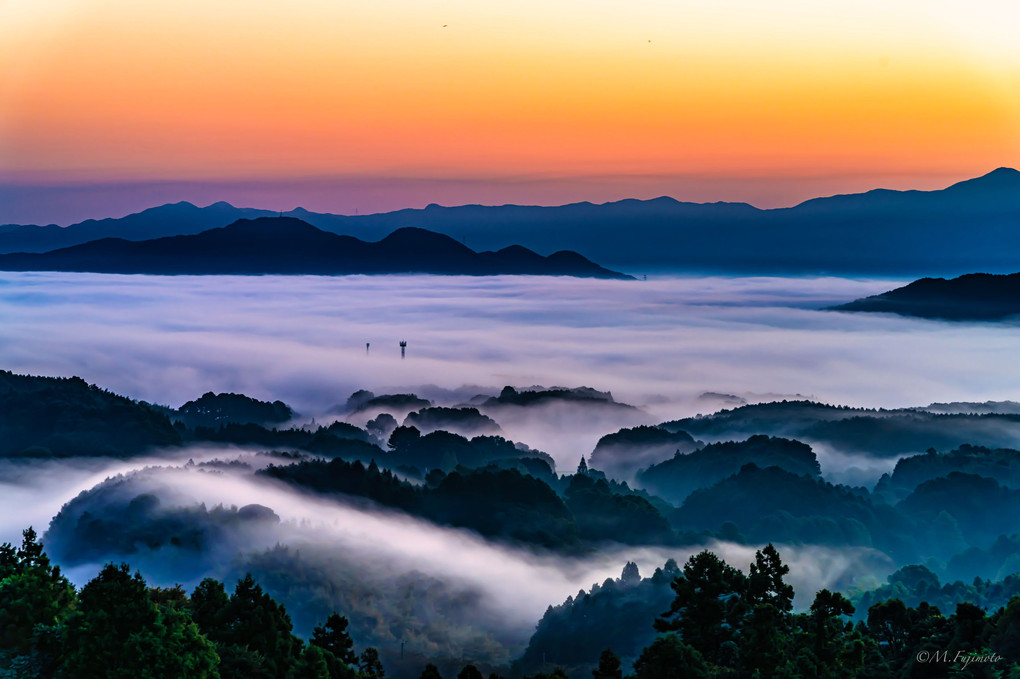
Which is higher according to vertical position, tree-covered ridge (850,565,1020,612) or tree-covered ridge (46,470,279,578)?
tree-covered ridge (850,565,1020,612)

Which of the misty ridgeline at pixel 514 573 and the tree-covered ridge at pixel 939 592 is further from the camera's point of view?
the tree-covered ridge at pixel 939 592

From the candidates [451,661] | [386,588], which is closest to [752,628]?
[451,661]

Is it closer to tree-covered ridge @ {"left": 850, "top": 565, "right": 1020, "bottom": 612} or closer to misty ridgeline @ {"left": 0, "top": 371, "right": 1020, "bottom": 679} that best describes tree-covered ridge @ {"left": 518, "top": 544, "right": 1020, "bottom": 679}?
misty ridgeline @ {"left": 0, "top": 371, "right": 1020, "bottom": 679}

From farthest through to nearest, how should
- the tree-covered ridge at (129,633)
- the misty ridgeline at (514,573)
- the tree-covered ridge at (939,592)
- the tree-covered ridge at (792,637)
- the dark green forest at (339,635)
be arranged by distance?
the tree-covered ridge at (939,592) < the misty ridgeline at (514,573) < the tree-covered ridge at (792,637) < the dark green forest at (339,635) < the tree-covered ridge at (129,633)

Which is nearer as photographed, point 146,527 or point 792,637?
point 792,637

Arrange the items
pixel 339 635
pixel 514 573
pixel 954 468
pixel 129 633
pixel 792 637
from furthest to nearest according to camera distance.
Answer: pixel 954 468
pixel 514 573
pixel 339 635
pixel 792 637
pixel 129 633

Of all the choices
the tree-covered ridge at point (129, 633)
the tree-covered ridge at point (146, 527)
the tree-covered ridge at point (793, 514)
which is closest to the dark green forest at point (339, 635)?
the tree-covered ridge at point (129, 633)

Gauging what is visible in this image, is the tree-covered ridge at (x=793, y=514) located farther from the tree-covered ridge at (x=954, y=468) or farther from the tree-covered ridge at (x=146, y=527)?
the tree-covered ridge at (x=146, y=527)

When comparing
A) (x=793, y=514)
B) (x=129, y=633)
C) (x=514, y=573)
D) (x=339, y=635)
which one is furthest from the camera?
(x=793, y=514)

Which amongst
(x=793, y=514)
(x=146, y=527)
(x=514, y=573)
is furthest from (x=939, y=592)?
(x=146, y=527)

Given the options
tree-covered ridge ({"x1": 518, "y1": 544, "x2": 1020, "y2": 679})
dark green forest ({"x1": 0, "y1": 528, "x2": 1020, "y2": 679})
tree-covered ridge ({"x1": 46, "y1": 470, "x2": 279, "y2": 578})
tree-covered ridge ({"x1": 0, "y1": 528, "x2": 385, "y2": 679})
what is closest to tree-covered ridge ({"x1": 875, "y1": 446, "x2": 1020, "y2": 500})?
tree-covered ridge ({"x1": 46, "y1": 470, "x2": 279, "y2": 578})

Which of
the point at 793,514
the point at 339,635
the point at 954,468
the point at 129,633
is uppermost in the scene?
the point at 129,633

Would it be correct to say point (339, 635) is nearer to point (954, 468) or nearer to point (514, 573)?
point (514, 573)
